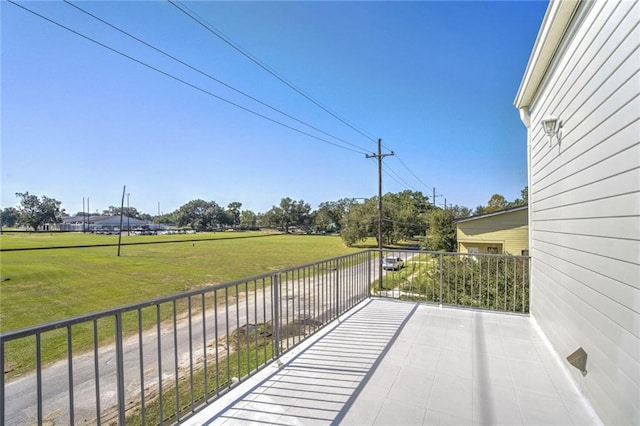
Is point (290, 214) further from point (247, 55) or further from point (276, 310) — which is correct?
point (276, 310)

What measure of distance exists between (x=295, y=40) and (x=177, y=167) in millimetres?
20893

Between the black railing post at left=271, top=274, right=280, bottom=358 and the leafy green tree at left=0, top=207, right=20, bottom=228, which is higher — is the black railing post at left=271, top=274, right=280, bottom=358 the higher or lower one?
the lower one

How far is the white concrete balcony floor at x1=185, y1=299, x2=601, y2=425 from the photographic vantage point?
5.98ft

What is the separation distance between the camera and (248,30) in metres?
5.59

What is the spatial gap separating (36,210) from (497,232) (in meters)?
66.5

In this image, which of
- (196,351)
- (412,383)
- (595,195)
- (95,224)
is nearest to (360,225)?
(196,351)

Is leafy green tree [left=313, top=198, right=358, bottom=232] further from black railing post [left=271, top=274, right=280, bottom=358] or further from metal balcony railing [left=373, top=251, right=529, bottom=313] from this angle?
black railing post [left=271, top=274, right=280, bottom=358]

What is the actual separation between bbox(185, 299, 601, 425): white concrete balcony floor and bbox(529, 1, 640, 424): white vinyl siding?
0.24 metres

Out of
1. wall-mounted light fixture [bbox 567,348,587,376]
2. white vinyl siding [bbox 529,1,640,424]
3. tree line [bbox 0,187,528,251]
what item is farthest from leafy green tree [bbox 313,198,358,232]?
wall-mounted light fixture [bbox 567,348,587,376]

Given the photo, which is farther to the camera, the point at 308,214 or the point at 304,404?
the point at 308,214

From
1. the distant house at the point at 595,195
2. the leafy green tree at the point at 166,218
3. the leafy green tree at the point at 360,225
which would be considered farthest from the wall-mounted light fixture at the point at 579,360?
the leafy green tree at the point at 166,218

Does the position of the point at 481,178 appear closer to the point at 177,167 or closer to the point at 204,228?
the point at 177,167

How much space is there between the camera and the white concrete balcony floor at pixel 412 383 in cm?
182

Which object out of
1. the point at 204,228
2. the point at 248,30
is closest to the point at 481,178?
the point at 248,30
